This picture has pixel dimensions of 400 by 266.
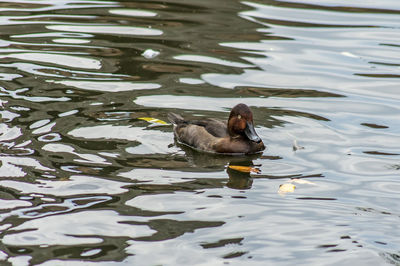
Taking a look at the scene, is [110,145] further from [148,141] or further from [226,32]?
[226,32]

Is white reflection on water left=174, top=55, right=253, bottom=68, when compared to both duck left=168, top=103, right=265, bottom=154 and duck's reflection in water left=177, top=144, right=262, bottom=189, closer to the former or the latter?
duck left=168, top=103, right=265, bottom=154

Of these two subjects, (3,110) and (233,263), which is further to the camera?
(3,110)

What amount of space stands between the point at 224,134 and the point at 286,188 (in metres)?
1.86

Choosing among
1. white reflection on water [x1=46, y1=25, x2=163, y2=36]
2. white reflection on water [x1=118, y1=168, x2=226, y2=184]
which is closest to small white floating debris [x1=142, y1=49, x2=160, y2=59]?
white reflection on water [x1=46, y1=25, x2=163, y2=36]

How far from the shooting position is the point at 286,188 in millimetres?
8969

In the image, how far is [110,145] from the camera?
398 inches

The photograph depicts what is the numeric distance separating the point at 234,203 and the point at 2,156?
2.65m

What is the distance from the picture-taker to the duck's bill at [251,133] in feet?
34.0

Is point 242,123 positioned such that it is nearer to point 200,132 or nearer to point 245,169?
point 200,132

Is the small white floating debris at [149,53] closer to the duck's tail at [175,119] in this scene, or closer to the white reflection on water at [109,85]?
the white reflection on water at [109,85]

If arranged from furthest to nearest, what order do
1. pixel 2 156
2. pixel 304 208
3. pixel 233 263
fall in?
pixel 2 156 < pixel 304 208 < pixel 233 263

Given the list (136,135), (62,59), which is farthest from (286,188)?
(62,59)

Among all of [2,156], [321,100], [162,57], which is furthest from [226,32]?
[2,156]

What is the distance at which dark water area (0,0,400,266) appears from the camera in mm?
7559
